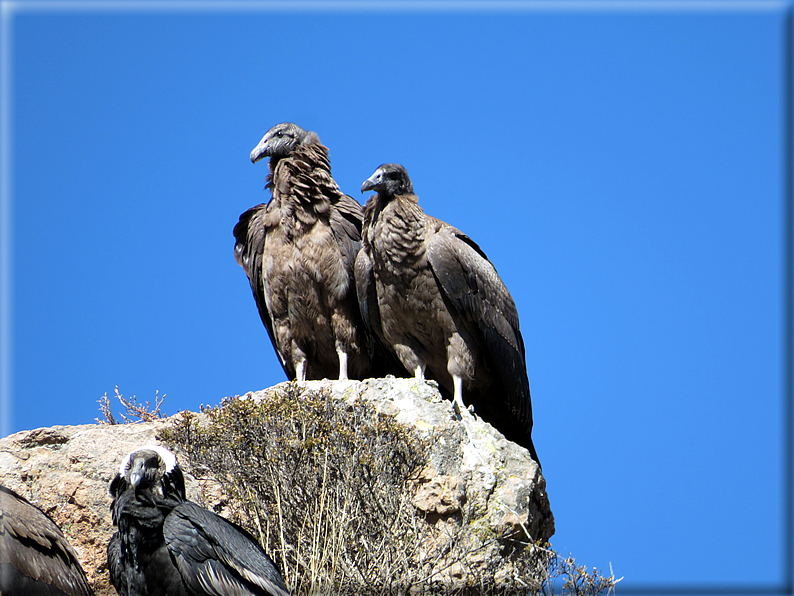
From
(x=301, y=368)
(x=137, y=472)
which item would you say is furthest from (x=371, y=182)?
(x=137, y=472)

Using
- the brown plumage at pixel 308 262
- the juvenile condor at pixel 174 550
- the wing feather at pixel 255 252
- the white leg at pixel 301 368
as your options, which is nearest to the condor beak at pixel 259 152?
the brown plumage at pixel 308 262

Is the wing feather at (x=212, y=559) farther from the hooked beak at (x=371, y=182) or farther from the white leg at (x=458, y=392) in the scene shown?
the hooked beak at (x=371, y=182)

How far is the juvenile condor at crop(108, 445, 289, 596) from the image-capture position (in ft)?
18.6

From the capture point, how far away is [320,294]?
944 cm

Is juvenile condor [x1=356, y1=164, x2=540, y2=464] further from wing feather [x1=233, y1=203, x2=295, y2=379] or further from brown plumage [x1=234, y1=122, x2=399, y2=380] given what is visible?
wing feather [x1=233, y1=203, x2=295, y2=379]

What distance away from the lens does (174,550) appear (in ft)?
18.6

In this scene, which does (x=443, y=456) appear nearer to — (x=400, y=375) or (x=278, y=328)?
(x=400, y=375)

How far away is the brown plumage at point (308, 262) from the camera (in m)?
9.41

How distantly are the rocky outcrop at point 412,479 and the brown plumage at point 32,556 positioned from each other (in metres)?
1.11

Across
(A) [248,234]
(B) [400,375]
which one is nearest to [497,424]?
(B) [400,375]

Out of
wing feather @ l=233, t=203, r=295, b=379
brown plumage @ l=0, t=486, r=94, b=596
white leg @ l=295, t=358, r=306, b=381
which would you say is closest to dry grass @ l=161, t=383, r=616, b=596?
brown plumage @ l=0, t=486, r=94, b=596

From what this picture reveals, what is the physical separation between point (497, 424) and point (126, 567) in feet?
15.1

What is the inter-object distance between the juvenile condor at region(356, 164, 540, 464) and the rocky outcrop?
0.85 m

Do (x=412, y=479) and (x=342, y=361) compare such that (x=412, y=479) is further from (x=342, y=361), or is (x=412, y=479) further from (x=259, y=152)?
(x=259, y=152)
